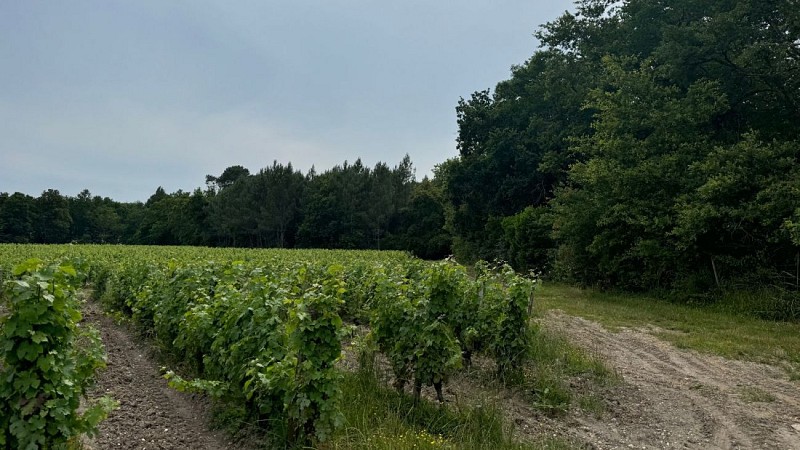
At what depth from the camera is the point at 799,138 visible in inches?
527


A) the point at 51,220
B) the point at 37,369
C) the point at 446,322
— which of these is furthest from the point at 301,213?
the point at 37,369

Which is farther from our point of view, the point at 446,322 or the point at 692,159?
the point at 692,159

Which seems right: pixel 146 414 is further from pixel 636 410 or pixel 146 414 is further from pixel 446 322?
pixel 636 410

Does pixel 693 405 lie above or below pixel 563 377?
below

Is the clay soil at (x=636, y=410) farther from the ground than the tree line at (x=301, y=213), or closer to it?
closer to it

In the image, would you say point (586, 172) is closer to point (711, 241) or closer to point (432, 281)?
point (711, 241)

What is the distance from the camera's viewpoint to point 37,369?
3.40m

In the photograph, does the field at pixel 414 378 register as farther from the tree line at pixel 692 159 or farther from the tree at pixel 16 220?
the tree at pixel 16 220

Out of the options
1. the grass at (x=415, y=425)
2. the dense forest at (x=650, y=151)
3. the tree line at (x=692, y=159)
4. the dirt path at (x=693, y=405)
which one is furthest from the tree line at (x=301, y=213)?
the grass at (x=415, y=425)

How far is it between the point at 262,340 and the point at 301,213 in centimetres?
6277

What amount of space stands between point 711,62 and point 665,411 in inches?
574

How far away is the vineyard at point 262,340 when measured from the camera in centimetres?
336

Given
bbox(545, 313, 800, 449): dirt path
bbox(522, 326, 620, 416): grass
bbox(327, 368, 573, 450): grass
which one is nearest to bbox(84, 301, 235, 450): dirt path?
bbox(327, 368, 573, 450): grass

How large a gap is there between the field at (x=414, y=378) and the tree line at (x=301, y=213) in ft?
135
